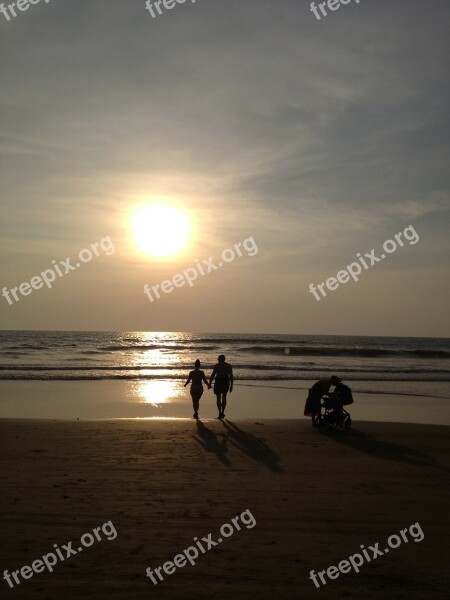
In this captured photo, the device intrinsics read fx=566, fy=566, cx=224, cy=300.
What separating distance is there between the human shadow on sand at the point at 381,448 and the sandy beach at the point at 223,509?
2.1 inches

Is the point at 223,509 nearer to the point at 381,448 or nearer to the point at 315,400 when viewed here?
the point at 381,448

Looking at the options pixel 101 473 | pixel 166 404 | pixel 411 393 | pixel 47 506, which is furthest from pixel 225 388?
pixel 411 393

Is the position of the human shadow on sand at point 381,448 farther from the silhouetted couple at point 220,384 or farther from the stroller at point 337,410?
the silhouetted couple at point 220,384

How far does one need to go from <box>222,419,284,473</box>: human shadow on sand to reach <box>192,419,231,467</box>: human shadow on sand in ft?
0.84

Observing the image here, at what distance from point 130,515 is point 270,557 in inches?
70.3

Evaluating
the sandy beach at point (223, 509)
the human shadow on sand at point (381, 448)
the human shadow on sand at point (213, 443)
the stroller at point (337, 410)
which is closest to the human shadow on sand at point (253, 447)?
the sandy beach at point (223, 509)

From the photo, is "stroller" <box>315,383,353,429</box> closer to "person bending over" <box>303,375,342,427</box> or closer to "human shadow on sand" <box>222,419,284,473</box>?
"person bending over" <box>303,375,342,427</box>

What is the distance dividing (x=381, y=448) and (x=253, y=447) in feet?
7.91

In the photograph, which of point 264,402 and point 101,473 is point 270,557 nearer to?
point 101,473

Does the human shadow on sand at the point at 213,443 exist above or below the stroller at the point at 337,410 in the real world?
below

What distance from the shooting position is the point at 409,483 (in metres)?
7.91

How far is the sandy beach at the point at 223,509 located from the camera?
15.3ft

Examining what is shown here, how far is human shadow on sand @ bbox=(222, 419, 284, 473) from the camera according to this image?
29.9ft

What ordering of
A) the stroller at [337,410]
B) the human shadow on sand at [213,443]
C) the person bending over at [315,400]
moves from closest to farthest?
the human shadow on sand at [213,443], the stroller at [337,410], the person bending over at [315,400]
